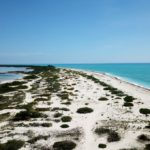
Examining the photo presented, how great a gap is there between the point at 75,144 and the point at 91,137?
6.94 feet

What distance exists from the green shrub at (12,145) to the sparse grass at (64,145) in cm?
285

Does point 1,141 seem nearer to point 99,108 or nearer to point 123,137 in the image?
point 123,137

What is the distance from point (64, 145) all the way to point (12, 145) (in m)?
4.14

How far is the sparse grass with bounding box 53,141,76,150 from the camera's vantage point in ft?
59.1

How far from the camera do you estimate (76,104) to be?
3388 centimetres

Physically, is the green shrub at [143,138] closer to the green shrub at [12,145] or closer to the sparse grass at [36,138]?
the sparse grass at [36,138]

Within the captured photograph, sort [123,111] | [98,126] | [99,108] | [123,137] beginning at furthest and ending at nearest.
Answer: [99,108]
[123,111]
[98,126]
[123,137]

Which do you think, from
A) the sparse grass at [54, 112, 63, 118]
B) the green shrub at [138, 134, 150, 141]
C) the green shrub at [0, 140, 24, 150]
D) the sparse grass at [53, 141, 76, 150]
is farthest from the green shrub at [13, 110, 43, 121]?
the green shrub at [138, 134, 150, 141]

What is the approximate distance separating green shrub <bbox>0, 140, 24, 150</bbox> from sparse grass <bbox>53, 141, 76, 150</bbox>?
2850mm

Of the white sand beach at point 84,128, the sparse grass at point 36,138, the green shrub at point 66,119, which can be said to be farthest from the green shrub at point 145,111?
the sparse grass at point 36,138

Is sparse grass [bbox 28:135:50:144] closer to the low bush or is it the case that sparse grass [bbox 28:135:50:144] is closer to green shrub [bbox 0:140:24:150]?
green shrub [bbox 0:140:24:150]

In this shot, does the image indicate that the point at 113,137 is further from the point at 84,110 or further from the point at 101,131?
the point at 84,110

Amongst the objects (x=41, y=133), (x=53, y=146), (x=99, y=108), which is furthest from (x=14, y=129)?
(x=99, y=108)

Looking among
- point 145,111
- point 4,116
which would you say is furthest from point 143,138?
point 4,116
